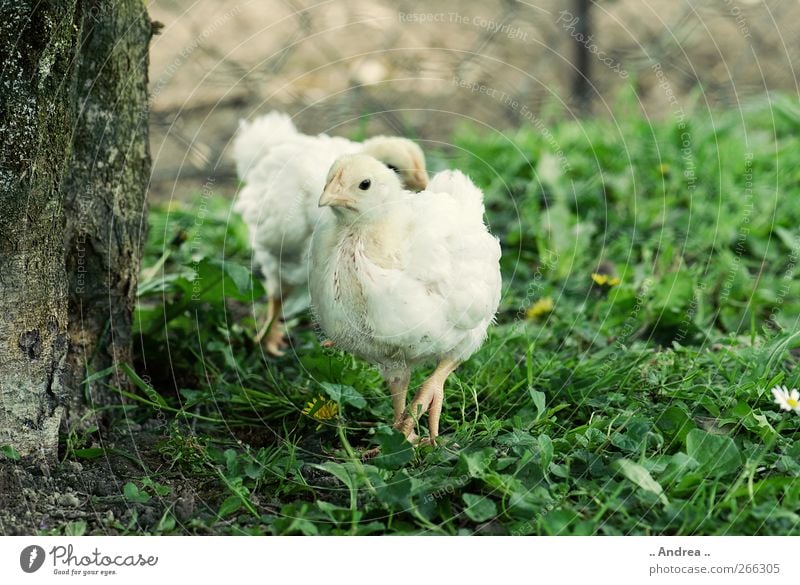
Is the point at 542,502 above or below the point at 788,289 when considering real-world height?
below

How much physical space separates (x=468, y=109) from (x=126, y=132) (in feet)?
9.86

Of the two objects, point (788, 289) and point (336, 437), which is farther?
point (788, 289)

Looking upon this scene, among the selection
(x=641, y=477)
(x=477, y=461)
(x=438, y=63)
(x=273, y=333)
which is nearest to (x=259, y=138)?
(x=273, y=333)

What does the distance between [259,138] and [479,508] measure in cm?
176

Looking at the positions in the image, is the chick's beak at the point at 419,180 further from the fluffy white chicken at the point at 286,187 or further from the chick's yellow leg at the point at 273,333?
the chick's yellow leg at the point at 273,333

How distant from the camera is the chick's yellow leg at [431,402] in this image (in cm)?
237

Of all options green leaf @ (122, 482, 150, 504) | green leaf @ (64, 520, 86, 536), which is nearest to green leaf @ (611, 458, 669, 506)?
green leaf @ (122, 482, 150, 504)

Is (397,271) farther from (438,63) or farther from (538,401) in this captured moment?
(438,63)

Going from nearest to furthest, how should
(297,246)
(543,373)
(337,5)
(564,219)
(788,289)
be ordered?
1. (543,373)
2. (297,246)
3. (788,289)
4. (564,219)
5. (337,5)

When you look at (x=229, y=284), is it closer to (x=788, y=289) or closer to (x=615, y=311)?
(x=615, y=311)

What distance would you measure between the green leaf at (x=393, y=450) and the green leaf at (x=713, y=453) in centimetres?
64

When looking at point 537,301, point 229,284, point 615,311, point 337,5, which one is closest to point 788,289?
point 615,311

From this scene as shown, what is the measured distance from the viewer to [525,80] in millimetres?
5230
